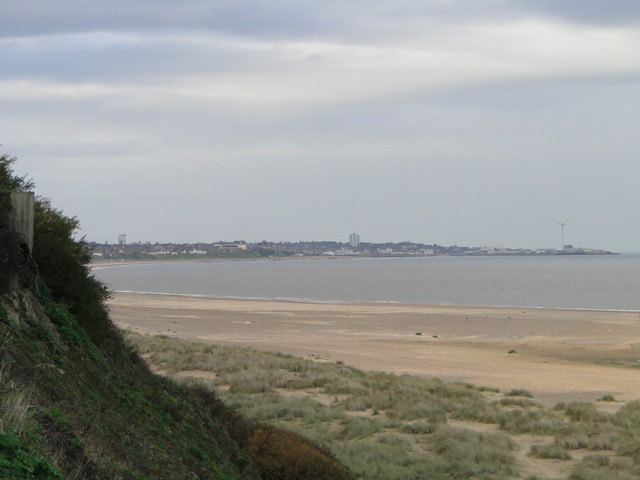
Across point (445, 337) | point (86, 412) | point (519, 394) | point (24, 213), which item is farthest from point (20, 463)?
point (445, 337)

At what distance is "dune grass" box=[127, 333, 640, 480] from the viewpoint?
1166 centimetres

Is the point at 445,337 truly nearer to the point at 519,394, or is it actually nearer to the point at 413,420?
the point at 519,394

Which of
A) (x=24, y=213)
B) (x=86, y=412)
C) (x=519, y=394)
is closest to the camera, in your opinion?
(x=86, y=412)

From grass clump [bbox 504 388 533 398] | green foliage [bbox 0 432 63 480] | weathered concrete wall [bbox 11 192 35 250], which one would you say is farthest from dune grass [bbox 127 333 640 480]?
green foliage [bbox 0 432 63 480]

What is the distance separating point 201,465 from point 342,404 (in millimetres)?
10104

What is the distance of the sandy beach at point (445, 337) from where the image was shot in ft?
81.3

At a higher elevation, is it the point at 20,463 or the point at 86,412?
the point at 20,463

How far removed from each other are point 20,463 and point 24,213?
4.95m

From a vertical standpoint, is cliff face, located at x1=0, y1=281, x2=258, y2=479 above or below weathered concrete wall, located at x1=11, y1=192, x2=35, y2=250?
below

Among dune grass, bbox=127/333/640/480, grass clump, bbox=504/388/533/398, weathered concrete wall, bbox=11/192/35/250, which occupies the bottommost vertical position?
grass clump, bbox=504/388/533/398

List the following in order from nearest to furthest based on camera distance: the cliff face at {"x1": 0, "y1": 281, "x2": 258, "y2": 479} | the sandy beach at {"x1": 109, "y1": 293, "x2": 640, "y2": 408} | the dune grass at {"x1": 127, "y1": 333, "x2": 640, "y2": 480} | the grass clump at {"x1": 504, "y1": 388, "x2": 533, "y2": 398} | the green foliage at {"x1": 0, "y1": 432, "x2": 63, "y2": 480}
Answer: the green foliage at {"x1": 0, "y1": 432, "x2": 63, "y2": 480} < the cliff face at {"x1": 0, "y1": 281, "x2": 258, "y2": 479} < the dune grass at {"x1": 127, "y1": 333, "x2": 640, "y2": 480} < the grass clump at {"x1": 504, "y1": 388, "x2": 533, "y2": 398} < the sandy beach at {"x1": 109, "y1": 293, "x2": 640, "y2": 408}

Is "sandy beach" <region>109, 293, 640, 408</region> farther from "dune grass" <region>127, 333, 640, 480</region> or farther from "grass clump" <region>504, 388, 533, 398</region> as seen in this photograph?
"dune grass" <region>127, 333, 640, 480</region>

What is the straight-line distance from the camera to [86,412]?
5.83 m

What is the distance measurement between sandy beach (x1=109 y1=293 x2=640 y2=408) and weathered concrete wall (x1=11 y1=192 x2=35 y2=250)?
49.4ft
